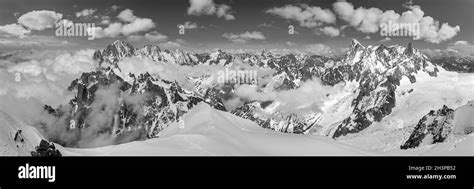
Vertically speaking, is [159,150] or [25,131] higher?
[25,131]

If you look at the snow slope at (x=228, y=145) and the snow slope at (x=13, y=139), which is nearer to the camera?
the snow slope at (x=13, y=139)

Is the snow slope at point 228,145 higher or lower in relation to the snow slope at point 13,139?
lower

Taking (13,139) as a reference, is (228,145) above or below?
below

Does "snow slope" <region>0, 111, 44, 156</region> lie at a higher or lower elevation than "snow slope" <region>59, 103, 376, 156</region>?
higher

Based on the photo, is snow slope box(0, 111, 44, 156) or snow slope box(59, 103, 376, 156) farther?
snow slope box(59, 103, 376, 156)

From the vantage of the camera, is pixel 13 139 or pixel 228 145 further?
pixel 228 145
